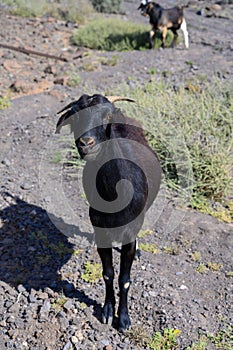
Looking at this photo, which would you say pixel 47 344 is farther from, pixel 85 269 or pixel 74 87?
pixel 74 87

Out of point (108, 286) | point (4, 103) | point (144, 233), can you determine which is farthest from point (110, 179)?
point (4, 103)

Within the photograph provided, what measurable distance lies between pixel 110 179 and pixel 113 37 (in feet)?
35.9

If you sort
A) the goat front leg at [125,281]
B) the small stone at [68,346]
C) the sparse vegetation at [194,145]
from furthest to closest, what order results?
the sparse vegetation at [194,145] → the goat front leg at [125,281] → the small stone at [68,346]

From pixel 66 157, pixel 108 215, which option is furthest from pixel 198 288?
pixel 66 157

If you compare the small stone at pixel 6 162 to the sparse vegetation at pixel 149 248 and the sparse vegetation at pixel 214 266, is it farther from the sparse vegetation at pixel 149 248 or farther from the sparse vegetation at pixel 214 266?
the sparse vegetation at pixel 214 266

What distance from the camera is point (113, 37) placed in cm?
1395

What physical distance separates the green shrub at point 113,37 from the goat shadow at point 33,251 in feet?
27.0

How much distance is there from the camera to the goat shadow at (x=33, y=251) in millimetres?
4738

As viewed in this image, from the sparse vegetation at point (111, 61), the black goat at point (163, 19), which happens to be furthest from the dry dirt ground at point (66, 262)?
the black goat at point (163, 19)

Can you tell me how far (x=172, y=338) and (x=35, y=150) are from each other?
4.26m

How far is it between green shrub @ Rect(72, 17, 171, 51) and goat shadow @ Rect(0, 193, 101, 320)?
823cm

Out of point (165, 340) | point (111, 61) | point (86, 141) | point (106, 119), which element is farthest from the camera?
point (111, 61)

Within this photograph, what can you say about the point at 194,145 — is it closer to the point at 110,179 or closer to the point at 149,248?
the point at 149,248

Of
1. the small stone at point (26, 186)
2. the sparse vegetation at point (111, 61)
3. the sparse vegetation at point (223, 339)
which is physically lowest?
the sparse vegetation at point (111, 61)
